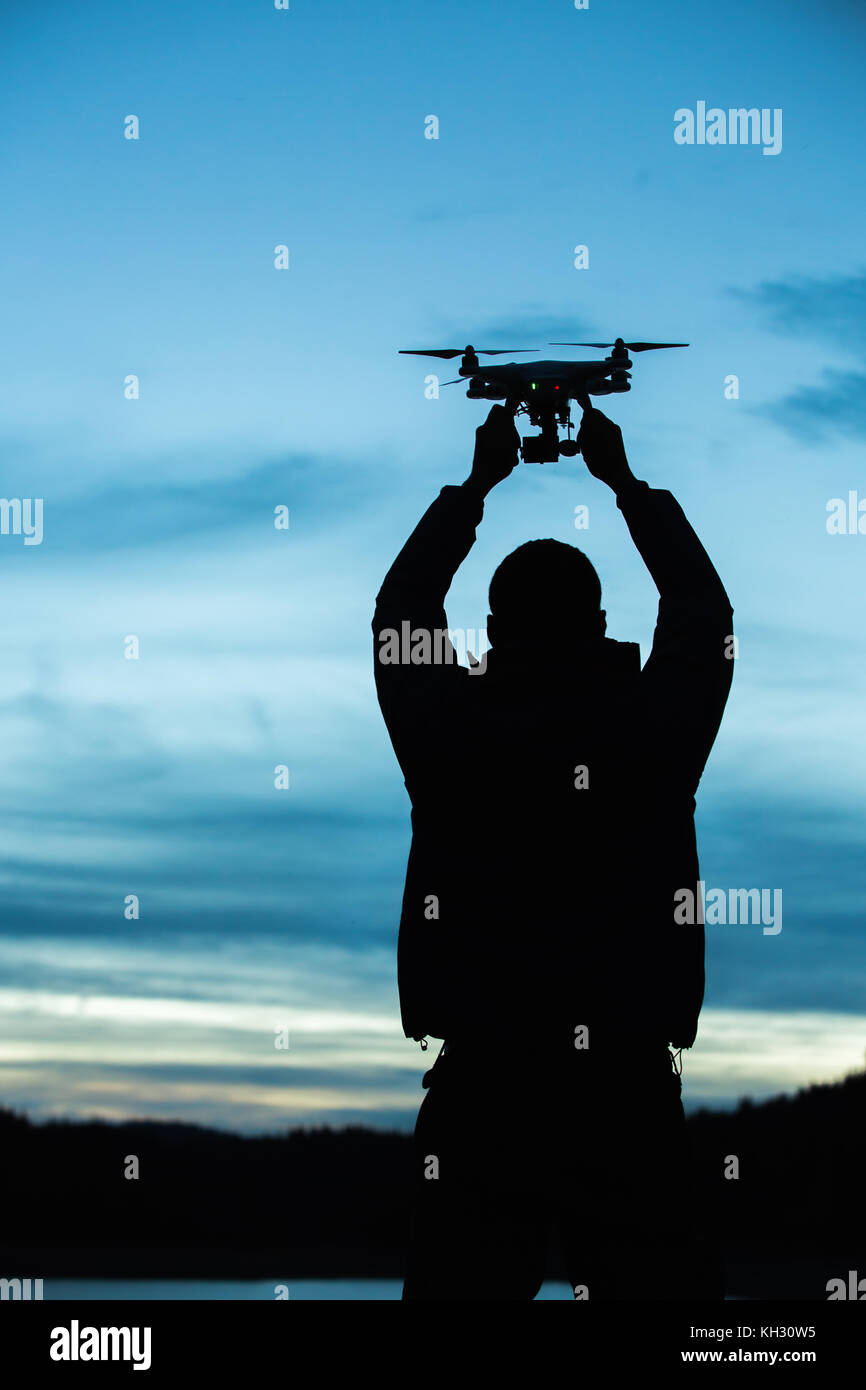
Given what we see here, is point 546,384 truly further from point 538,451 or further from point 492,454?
point 492,454

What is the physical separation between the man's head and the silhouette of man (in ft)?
0.04

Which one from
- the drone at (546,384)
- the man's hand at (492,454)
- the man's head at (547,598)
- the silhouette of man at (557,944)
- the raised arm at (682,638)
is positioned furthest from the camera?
the drone at (546,384)

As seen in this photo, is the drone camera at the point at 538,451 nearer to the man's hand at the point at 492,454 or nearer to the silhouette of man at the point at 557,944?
the man's hand at the point at 492,454

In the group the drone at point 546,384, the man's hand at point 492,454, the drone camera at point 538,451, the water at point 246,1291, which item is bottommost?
the water at point 246,1291

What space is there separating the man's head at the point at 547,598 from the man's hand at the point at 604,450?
523 millimetres

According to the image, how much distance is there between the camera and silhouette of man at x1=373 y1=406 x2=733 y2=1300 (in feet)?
14.2

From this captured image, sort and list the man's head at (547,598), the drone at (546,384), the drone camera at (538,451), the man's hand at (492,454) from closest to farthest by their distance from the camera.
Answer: the man's head at (547,598) < the man's hand at (492,454) < the drone camera at (538,451) < the drone at (546,384)

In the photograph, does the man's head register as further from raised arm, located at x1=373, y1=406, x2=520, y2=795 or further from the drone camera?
the drone camera

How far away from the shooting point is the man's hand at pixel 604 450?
512 centimetres

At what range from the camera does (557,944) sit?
14.4ft

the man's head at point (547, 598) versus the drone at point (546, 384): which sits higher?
the drone at point (546, 384)

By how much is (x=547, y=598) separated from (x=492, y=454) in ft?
2.69

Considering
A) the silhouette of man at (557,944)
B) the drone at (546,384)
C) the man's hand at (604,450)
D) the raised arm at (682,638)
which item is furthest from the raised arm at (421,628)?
the drone at (546,384)
